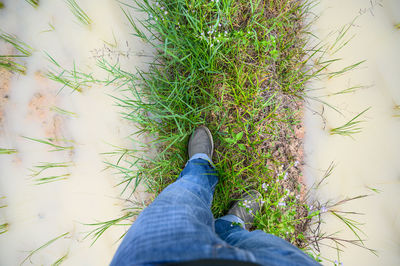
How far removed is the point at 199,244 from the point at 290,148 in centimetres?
90

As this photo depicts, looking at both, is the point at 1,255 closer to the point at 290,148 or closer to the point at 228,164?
the point at 228,164

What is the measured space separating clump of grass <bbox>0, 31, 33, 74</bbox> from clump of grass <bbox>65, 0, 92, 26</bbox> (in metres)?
0.38

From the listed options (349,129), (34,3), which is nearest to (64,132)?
(34,3)

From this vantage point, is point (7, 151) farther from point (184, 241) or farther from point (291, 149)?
point (291, 149)

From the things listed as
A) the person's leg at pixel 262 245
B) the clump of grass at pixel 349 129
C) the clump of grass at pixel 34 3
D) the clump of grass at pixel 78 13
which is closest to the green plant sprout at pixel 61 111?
the clump of grass at pixel 78 13

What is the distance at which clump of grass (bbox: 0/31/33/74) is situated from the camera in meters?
1.32

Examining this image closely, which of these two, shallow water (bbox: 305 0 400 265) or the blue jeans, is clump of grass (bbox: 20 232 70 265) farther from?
shallow water (bbox: 305 0 400 265)

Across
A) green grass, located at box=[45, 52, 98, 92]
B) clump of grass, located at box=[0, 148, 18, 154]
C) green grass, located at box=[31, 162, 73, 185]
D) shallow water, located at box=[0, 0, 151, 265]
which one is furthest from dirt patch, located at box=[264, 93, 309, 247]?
clump of grass, located at box=[0, 148, 18, 154]

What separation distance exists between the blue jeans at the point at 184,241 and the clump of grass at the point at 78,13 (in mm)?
1240

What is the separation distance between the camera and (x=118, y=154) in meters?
1.30

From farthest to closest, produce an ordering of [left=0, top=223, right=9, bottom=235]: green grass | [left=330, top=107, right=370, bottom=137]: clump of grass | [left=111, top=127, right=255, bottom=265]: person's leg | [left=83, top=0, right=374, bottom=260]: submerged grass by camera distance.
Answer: [left=0, top=223, right=9, bottom=235]: green grass → [left=330, top=107, right=370, bottom=137]: clump of grass → [left=83, top=0, right=374, bottom=260]: submerged grass → [left=111, top=127, right=255, bottom=265]: person's leg

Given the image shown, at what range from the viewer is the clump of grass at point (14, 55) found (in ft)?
4.33

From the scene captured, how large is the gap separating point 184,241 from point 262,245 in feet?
1.03

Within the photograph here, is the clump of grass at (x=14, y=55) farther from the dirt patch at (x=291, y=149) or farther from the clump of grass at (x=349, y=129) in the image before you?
the clump of grass at (x=349, y=129)
